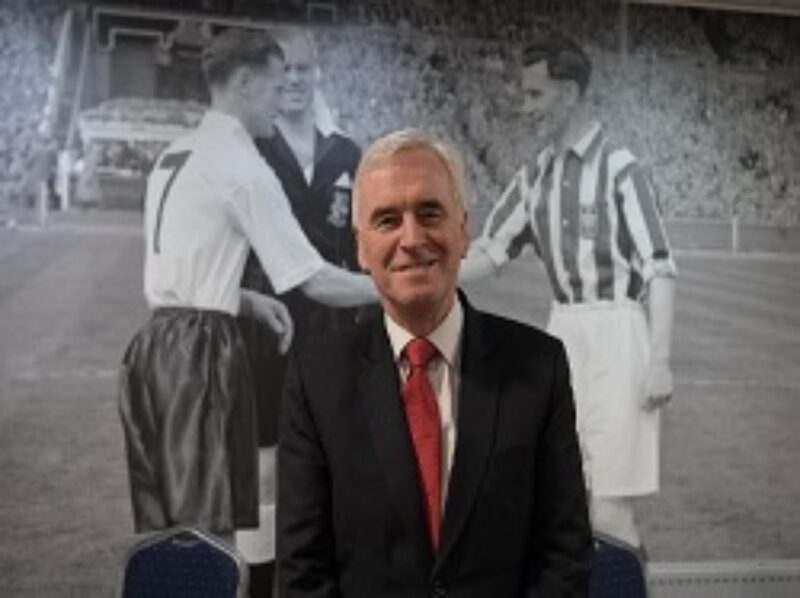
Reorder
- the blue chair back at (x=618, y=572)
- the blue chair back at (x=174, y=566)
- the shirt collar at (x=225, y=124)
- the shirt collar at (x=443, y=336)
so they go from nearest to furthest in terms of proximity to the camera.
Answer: the shirt collar at (x=443, y=336)
the blue chair back at (x=174, y=566)
the blue chair back at (x=618, y=572)
the shirt collar at (x=225, y=124)

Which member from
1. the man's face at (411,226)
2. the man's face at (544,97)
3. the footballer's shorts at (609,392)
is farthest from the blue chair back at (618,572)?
the man's face at (411,226)

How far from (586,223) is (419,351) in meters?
2.40

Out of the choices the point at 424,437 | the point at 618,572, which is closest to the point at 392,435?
the point at 424,437

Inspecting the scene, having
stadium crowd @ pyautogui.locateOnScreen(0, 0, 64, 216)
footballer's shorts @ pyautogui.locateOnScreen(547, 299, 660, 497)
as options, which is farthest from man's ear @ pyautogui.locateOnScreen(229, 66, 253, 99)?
footballer's shorts @ pyautogui.locateOnScreen(547, 299, 660, 497)

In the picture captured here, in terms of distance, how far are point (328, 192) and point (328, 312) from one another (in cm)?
43

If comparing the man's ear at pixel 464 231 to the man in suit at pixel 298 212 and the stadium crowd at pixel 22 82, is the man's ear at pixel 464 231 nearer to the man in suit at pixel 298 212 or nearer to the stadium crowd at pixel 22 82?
the man in suit at pixel 298 212

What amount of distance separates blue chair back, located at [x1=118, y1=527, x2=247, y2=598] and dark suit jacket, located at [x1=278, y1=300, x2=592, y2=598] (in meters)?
1.49

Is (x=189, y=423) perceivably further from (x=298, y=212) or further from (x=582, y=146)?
(x=582, y=146)

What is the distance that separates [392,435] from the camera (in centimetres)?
105

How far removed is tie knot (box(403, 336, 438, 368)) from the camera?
1096mm

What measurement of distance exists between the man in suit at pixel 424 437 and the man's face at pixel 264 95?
2.12 metres

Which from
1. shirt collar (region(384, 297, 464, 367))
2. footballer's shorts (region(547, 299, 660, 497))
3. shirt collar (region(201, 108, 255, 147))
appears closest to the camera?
shirt collar (region(384, 297, 464, 367))

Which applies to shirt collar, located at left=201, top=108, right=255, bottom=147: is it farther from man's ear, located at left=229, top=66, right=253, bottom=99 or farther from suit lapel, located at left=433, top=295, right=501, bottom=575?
suit lapel, located at left=433, top=295, right=501, bottom=575

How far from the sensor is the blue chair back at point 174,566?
2.51 meters
